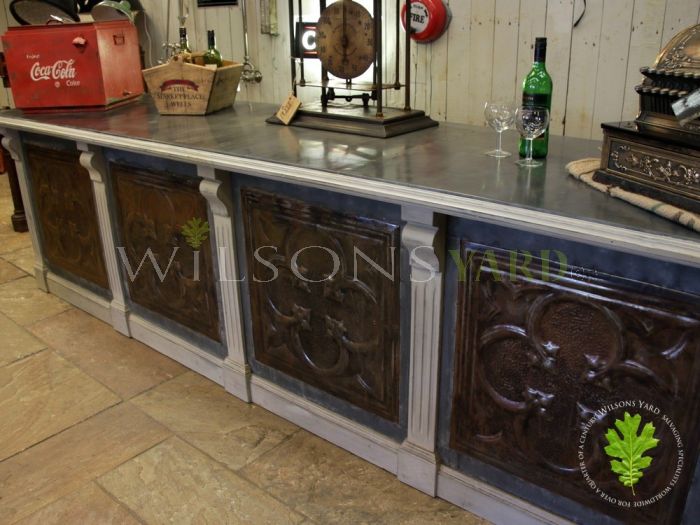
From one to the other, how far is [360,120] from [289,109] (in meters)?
0.31

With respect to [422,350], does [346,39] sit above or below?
above

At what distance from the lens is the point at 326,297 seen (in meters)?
1.97

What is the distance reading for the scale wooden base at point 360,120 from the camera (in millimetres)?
2086

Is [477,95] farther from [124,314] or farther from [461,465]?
[124,314]

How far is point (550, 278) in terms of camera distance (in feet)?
4.82

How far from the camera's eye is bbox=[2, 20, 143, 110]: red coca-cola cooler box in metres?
2.67

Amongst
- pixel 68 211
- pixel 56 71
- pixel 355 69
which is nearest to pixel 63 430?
pixel 68 211

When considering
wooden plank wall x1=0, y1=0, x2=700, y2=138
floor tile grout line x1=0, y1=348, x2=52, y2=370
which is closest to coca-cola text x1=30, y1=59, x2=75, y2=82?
wooden plank wall x1=0, y1=0, x2=700, y2=138

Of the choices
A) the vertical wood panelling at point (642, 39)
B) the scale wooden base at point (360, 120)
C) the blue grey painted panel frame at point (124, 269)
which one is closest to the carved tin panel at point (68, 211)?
the blue grey painted panel frame at point (124, 269)

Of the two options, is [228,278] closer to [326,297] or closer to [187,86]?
[326,297]

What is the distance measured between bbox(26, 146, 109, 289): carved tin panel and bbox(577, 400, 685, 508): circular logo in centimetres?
222

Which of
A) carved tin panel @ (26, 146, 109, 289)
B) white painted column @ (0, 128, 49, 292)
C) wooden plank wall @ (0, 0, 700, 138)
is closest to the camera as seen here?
wooden plank wall @ (0, 0, 700, 138)

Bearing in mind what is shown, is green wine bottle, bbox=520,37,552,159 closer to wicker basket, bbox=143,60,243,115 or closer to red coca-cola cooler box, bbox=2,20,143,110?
wicker basket, bbox=143,60,243,115

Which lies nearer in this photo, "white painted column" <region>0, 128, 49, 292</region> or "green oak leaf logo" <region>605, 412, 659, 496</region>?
"green oak leaf logo" <region>605, 412, 659, 496</region>
